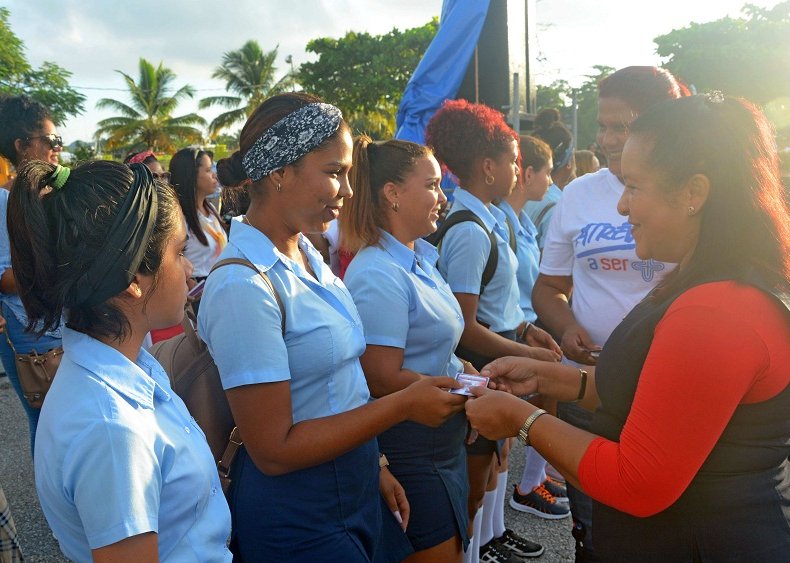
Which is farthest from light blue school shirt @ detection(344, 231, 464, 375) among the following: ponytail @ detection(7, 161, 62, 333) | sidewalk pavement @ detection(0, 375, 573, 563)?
sidewalk pavement @ detection(0, 375, 573, 563)

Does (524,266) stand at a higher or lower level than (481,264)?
lower

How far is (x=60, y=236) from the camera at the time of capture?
4.56ft

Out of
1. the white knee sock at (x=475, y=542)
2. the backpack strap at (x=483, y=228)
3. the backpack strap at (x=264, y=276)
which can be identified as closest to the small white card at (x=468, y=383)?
the backpack strap at (x=264, y=276)

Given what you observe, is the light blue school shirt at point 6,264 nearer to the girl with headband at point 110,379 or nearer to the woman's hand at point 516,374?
the girl with headband at point 110,379

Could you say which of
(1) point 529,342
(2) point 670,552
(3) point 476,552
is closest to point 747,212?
(2) point 670,552

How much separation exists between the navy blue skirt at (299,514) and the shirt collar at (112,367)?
583mm

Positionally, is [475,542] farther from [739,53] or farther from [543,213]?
[739,53]

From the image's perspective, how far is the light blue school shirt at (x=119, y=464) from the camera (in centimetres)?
122

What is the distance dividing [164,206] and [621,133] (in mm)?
2105

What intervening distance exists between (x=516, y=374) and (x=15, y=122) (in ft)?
10.4

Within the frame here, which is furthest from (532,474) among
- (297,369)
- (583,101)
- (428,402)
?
(583,101)

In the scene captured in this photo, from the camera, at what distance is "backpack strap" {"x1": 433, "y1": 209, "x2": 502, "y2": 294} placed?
3277mm

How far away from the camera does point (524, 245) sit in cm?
427

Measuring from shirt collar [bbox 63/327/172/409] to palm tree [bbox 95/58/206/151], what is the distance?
42213mm
